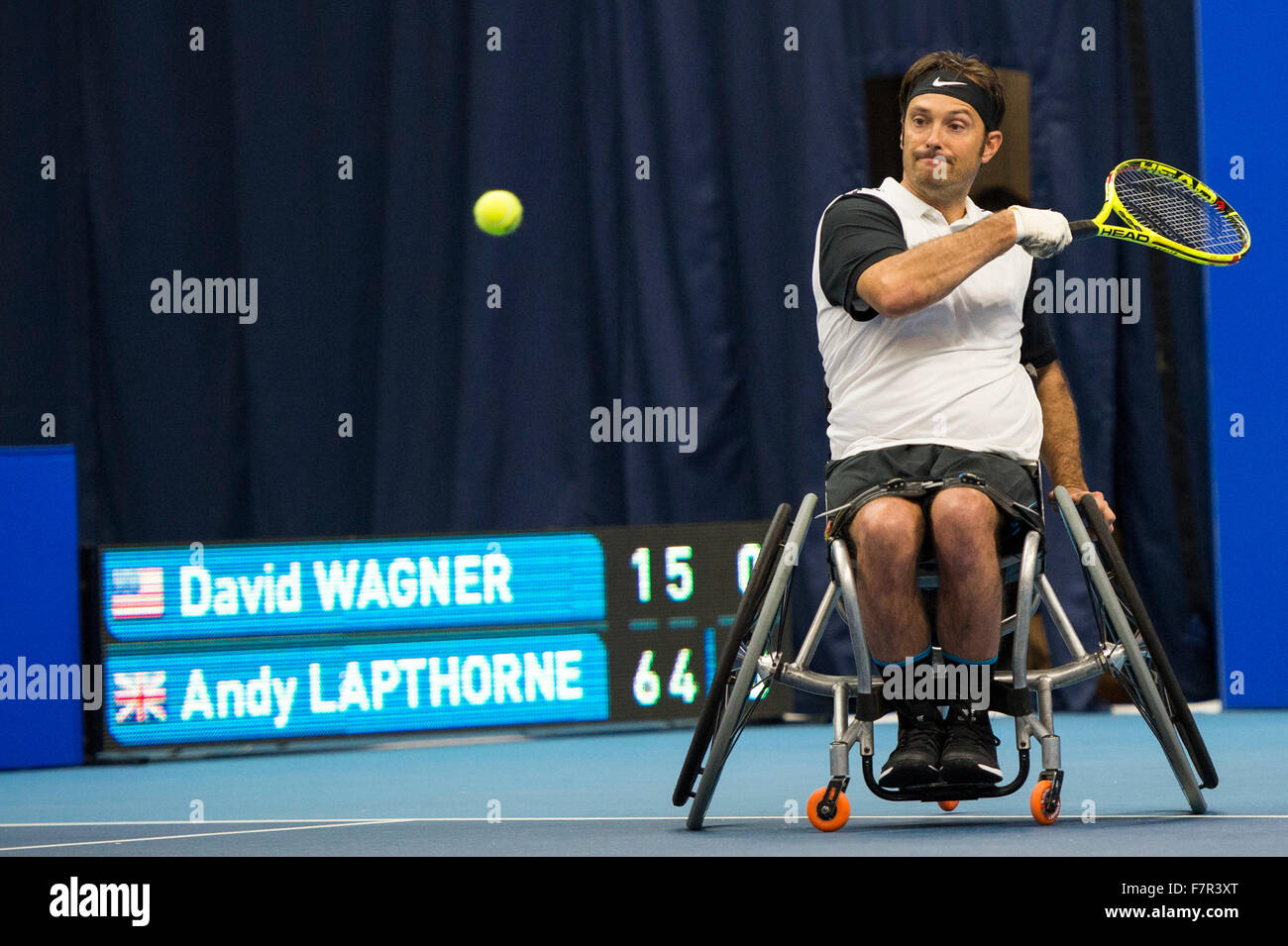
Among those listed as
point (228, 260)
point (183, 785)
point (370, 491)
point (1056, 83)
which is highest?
point (1056, 83)

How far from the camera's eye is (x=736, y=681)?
274 centimetres

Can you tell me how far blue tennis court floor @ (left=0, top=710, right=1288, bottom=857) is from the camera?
2.66 metres

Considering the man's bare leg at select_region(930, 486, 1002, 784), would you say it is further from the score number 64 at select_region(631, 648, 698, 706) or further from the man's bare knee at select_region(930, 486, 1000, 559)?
the score number 64 at select_region(631, 648, 698, 706)

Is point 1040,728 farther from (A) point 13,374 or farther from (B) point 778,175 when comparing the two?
(A) point 13,374

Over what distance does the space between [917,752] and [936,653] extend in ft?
0.66

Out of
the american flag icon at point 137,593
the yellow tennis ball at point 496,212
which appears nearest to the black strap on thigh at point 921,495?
the american flag icon at point 137,593

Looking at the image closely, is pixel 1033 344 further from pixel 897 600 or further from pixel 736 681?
pixel 736 681

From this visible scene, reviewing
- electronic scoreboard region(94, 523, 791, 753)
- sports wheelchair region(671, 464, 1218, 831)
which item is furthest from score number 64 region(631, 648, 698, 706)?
sports wheelchair region(671, 464, 1218, 831)

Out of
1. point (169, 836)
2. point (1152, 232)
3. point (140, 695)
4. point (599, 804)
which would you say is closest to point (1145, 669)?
point (1152, 232)

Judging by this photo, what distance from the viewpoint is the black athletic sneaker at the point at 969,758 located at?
2.62 meters

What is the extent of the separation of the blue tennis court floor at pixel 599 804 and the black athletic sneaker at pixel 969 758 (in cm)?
10

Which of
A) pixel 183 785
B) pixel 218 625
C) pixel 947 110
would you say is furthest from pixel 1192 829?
pixel 218 625

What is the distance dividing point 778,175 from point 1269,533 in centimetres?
191

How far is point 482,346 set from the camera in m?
5.60
